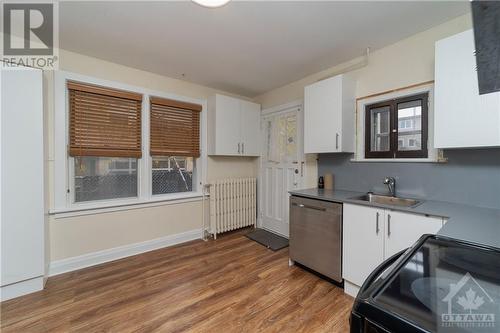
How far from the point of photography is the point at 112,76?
104 inches

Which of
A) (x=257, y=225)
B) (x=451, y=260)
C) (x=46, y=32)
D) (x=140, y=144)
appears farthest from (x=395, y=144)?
(x=46, y=32)

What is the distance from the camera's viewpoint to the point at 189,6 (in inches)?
66.1

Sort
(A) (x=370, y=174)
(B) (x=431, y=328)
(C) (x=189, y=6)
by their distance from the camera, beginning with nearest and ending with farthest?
(B) (x=431, y=328) → (C) (x=189, y=6) → (A) (x=370, y=174)

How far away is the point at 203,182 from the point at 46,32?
243 cm

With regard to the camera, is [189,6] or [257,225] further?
[257,225]

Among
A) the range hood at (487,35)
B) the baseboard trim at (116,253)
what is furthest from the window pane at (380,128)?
the baseboard trim at (116,253)

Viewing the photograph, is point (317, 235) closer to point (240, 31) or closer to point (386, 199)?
point (386, 199)

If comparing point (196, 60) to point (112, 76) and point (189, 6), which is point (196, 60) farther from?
point (112, 76)

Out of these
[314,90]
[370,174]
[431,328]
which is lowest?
[431,328]

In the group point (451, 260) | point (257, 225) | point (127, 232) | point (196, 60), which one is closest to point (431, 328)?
point (451, 260)

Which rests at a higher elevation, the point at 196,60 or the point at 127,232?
the point at 196,60

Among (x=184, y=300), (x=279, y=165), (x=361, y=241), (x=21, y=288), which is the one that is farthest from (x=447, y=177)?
(x=21, y=288)

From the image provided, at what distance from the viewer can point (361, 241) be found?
6.29 ft

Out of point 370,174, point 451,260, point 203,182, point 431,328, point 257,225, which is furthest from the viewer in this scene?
point 257,225
